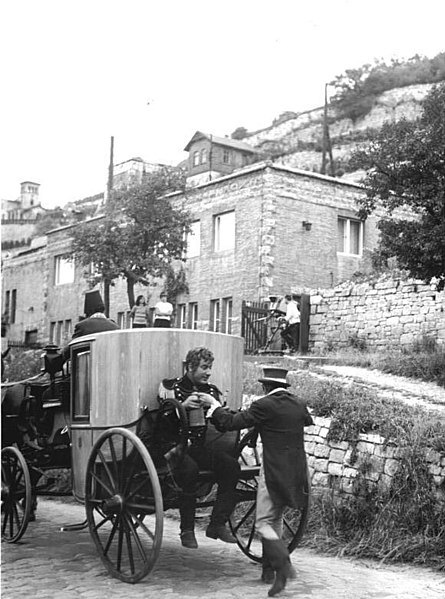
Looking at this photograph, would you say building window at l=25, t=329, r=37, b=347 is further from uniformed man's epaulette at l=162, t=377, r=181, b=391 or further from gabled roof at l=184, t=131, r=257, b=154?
uniformed man's epaulette at l=162, t=377, r=181, b=391

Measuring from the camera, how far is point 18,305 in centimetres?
4153

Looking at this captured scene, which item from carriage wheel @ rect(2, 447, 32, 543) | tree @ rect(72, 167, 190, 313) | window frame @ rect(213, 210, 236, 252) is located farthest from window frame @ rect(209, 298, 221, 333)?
carriage wheel @ rect(2, 447, 32, 543)

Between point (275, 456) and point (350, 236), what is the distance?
2351cm

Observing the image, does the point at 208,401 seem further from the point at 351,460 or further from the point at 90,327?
the point at 351,460

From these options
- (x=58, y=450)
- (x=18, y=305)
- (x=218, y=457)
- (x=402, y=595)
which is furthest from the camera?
(x=18, y=305)

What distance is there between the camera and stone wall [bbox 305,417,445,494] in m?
9.01

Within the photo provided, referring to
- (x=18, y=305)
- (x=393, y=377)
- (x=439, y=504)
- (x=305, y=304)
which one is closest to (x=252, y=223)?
(x=305, y=304)

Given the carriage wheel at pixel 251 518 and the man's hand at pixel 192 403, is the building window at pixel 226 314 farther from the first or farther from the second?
the man's hand at pixel 192 403

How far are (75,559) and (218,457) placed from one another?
1.93 meters

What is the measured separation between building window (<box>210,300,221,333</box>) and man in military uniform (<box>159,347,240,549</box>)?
2090 cm

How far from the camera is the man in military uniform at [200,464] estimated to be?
746cm

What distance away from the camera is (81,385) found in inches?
328

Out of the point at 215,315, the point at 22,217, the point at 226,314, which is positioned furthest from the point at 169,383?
the point at 22,217

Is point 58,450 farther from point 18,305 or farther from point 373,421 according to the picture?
point 18,305
